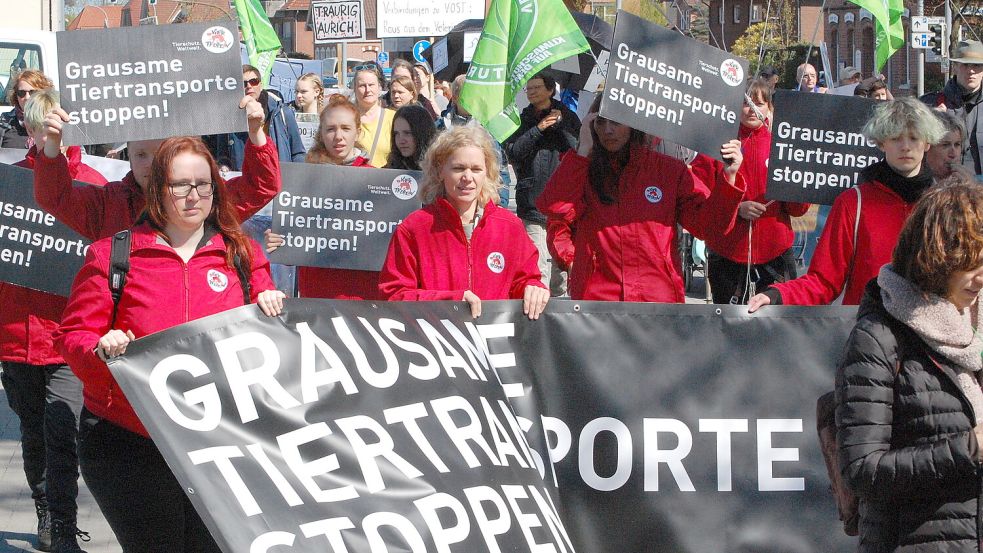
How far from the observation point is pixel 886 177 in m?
4.86

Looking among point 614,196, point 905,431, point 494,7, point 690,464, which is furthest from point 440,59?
point 905,431

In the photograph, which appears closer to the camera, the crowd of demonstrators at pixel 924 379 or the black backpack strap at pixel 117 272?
the crowd of demonstrators at pixel 924 379

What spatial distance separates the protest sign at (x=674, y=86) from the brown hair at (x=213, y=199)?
6.08 feet

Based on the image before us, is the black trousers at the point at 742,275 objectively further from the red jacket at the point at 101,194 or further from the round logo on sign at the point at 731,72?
the red jacket at the point at 101,194

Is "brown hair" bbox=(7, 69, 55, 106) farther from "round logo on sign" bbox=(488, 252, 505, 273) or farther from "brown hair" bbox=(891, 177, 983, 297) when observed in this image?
"brown hair" bbox=(891, 177, 983, 297)

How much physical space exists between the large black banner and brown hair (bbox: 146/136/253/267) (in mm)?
294

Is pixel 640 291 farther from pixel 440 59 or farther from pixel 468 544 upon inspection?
pixel 440 59

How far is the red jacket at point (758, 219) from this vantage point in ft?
19.4

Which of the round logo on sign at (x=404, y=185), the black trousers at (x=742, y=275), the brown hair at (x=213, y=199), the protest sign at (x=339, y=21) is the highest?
the protest sign at (x=339, y=21)

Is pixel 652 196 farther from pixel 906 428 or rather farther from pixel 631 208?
pixel 906 428

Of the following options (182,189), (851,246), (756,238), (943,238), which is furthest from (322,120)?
(943,238)

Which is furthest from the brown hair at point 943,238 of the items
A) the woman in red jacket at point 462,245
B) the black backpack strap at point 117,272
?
the black backpack strap at point 117,272

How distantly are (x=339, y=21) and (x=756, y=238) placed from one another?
67.4 feet

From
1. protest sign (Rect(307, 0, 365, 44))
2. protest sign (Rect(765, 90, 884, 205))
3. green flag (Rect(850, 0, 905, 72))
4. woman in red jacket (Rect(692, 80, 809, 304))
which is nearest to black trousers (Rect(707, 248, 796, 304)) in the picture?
woman in red jacket (Rect(692, 80, 809, 304))
